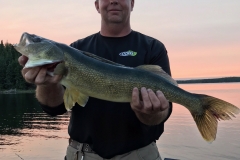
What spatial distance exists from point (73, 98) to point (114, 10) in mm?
1497

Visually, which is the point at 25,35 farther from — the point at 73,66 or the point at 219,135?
the point at 219,135

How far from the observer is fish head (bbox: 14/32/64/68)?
13.1 ft

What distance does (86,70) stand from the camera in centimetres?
416

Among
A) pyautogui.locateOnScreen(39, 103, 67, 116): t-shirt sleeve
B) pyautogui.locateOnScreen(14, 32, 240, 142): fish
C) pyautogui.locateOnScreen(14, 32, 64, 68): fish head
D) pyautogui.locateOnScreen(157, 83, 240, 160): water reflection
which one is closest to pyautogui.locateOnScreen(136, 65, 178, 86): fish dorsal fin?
pyautogui.locateOnScreen(14, 32, 240, 142): fish

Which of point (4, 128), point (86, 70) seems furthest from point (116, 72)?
point (4, 128)

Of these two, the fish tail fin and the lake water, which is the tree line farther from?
the fish tail fin

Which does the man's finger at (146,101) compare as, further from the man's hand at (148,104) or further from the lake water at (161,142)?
the lake water at (161,142)

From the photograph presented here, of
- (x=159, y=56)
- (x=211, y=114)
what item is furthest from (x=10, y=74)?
(x=211, y=114)

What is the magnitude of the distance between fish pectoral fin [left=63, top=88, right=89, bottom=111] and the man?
24 cm

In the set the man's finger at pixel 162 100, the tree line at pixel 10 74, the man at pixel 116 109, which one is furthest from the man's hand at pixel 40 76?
the tree line at pixel 10 74

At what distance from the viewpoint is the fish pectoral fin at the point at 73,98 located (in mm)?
4156

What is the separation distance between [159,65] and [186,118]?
36109mm

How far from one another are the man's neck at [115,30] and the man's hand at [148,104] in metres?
1.16

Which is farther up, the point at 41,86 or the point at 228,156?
the point at 41,86
